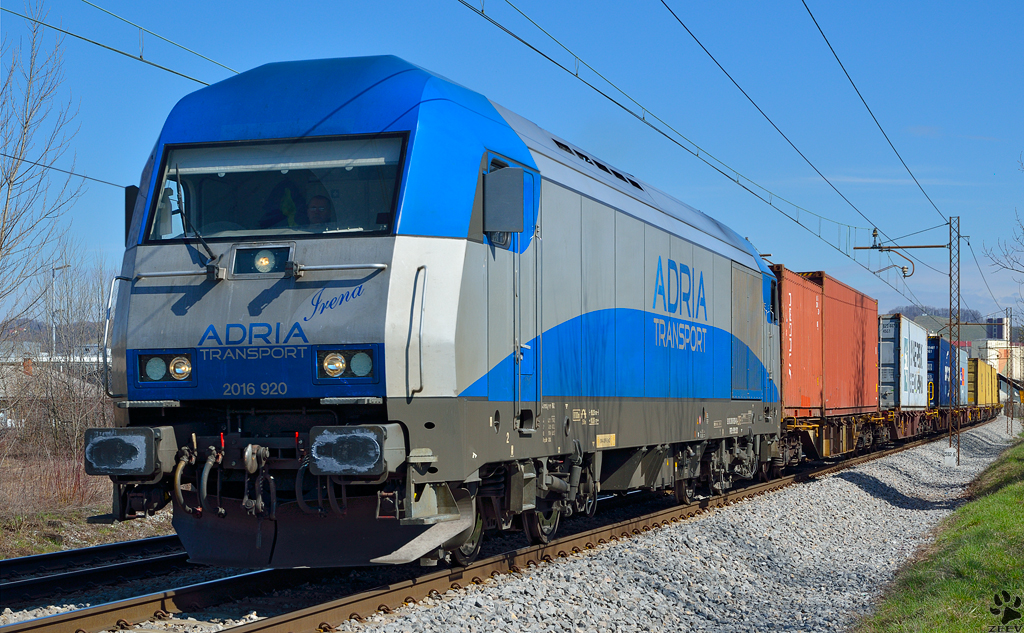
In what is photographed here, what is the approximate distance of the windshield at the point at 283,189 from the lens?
22.9ft

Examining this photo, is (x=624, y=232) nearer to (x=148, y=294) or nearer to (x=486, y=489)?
(x=486, y=489)

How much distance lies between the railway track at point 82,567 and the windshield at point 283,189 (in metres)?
3.10

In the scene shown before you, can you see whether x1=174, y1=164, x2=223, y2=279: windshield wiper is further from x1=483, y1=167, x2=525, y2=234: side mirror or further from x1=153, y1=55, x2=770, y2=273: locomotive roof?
x1=483, y1=167, x2=525, y2=234: side mirror

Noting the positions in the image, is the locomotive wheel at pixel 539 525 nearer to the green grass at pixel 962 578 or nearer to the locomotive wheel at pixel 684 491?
the green grass at pixel 962 578

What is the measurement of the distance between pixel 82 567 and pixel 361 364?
4.47 metres

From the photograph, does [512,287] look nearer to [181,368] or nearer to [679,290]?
[181,368]

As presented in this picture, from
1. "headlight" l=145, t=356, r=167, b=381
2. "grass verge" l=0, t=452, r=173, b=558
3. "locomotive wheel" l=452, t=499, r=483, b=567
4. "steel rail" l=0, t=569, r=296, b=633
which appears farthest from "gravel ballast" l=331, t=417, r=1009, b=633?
"grass verge" l=0, t=452, r=173, b=558

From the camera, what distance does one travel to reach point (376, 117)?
7.16 metres

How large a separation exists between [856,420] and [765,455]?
9.42 metres

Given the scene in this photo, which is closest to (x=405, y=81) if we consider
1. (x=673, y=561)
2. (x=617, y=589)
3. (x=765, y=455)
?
(x=617, y=589)

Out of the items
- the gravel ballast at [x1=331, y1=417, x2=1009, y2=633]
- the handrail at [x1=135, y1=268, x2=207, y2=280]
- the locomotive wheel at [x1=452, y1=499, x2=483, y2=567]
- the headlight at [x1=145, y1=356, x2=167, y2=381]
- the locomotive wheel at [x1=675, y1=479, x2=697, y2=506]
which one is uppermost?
the handrail at [x1=135, y1=268, x2=207, y2=280]

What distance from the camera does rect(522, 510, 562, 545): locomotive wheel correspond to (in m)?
9.21

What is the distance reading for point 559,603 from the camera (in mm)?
7426

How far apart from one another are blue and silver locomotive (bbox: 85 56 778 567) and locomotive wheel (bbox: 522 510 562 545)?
864 mm
